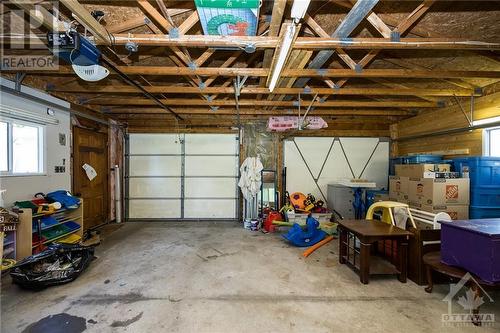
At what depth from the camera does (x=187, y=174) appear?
6.43 meters

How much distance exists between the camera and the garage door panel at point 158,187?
21.0ft

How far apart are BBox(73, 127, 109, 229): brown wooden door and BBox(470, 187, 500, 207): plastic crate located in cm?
737

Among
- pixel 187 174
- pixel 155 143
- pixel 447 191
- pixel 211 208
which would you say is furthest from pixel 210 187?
pixel 447 191

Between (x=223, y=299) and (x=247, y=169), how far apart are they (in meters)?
3.67

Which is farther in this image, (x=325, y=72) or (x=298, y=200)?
(x=298, y=200)

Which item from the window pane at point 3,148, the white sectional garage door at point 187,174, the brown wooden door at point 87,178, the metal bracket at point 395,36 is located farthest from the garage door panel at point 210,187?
the metal bracket at point 395,36

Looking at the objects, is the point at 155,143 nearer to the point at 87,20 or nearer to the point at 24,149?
the point at 24,149

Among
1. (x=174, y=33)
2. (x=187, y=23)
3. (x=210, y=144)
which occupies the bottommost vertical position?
(x=210, y=144)

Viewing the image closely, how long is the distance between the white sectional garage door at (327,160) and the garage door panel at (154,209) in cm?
332

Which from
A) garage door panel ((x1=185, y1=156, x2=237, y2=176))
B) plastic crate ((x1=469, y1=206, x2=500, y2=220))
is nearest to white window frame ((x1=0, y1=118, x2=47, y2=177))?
garage door panel ((x1=185, y1=156, x2=237, y2=176))

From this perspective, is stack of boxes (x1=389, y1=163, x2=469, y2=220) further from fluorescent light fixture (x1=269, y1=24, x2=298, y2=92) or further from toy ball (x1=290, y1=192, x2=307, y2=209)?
A: fluorescent light fixture (x1=269, y1=24, x2=298, y2=92)

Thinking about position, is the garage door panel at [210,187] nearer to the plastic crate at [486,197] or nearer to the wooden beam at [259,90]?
the wooden beam at [259,90]

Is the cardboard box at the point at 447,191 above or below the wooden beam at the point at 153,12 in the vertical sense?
below

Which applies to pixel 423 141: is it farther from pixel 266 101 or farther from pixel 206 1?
pixel 206 1
